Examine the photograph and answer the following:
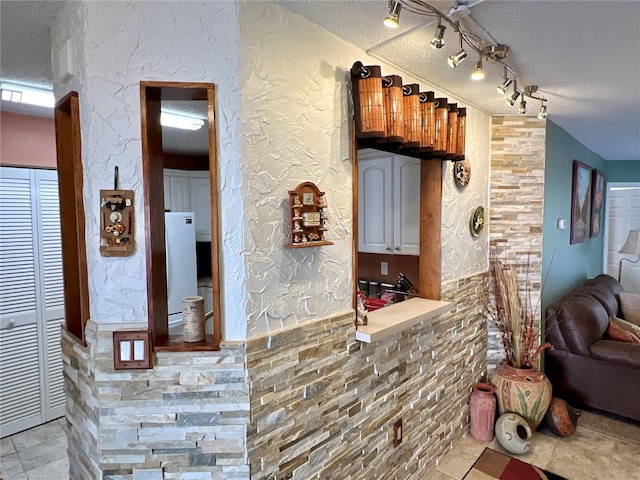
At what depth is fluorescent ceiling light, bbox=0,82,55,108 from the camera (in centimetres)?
202

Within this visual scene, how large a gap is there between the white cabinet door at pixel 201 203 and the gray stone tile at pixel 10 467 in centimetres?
222

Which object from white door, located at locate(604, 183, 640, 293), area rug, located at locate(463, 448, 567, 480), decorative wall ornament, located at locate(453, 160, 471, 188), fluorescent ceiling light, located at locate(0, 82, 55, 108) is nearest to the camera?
fluorescent ceiling light, located at locate(0, 82, 55, 108)

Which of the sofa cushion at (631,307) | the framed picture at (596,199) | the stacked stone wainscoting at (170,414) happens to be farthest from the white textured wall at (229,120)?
the framed picture at (596,199)

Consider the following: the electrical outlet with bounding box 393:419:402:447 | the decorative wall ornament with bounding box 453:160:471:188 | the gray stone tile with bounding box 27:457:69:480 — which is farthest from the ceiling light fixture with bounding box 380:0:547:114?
the gray stone tile with bounding box 27:457:69:480

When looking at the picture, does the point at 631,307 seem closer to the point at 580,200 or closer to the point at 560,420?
the point at 580,200

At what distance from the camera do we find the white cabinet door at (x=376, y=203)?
10.1 ft

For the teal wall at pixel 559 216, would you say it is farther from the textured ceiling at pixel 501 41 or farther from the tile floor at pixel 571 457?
the tile floor at pixel 571 457

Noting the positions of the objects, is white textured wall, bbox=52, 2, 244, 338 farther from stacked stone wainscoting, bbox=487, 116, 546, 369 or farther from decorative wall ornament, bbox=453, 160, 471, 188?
stacked stone wainscoting, bbox=487, 116, 546, 369

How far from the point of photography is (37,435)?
2.70 meters

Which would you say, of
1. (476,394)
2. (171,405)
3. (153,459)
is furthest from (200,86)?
(476,394)

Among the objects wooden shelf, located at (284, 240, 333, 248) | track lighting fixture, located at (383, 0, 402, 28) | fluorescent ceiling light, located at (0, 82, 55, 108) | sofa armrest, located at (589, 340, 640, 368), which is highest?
fluorescent ceiling light, located at (0, 82, 55, 108)

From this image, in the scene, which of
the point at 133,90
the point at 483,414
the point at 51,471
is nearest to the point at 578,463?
the point at 483,414

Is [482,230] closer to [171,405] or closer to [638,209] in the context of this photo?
[171,405]

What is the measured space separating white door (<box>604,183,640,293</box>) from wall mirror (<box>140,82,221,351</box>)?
536cm
